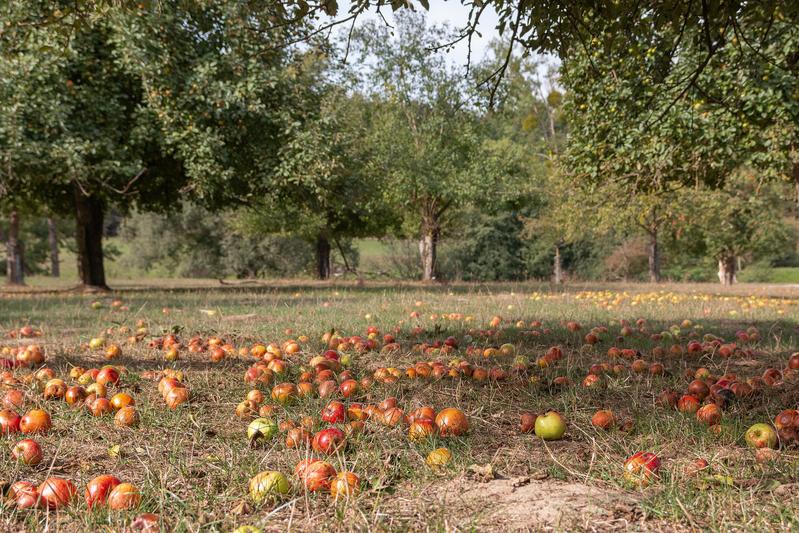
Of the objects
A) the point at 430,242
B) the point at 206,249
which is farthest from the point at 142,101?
the point at 206,249

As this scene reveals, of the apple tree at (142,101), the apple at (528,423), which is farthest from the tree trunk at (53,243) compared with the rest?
the apple at (528,423)

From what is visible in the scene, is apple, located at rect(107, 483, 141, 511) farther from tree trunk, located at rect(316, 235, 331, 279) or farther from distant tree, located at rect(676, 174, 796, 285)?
tree trunk, located at rect(316, 235, 331, 279)

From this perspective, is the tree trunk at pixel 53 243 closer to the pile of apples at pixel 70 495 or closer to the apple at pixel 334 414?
the apple at pixel 334 414

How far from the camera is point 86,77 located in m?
13.1

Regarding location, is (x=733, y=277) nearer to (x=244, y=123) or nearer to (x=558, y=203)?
(x=558, y=203)

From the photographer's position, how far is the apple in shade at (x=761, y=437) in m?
2.79

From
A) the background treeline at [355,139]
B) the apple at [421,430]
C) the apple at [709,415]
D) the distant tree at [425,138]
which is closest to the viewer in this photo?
the apple at [421,430]

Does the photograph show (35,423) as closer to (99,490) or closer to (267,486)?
(99,490)

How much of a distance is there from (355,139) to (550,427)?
1652 centimetres

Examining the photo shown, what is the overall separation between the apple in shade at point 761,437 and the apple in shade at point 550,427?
83cm

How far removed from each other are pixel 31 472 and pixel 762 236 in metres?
31.2

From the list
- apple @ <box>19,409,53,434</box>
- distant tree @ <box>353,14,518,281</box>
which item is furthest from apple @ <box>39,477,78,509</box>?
distant tree @ <box>353,14,518,281</box>

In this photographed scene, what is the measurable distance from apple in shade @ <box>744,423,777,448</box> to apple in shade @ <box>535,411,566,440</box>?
2.73 feet

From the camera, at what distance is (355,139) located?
737 inches
